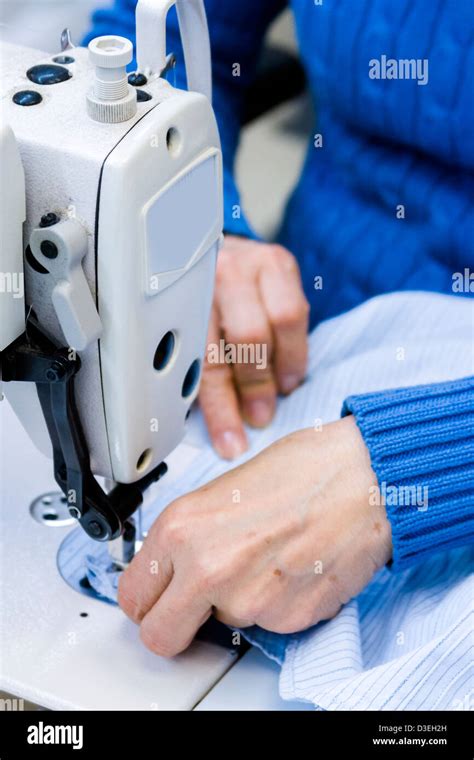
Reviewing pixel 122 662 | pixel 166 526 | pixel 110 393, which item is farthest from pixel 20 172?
pixel 122 662

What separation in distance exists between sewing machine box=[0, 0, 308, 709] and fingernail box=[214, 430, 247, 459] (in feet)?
0.48

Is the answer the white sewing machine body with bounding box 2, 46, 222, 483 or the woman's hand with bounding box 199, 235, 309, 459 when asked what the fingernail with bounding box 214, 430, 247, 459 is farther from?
the white sewing machine body with bounding box 2, 46, 222, 483

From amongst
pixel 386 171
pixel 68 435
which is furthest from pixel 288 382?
pixel 68 435

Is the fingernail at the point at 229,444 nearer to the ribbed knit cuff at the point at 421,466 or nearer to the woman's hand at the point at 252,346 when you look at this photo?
the woman's hand at the point at 252,346

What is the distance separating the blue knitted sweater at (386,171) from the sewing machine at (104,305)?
17cm

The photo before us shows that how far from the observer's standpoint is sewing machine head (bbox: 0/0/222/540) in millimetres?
718

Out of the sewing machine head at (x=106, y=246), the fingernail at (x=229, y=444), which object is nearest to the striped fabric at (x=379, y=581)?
the fingernail at (x=229, y=444)

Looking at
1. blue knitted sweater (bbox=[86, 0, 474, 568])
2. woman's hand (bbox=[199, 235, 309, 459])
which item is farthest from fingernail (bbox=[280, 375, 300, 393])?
blue knitted sweater (bbox=[86, 0, 474, 568])

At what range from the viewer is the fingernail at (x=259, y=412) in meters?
1.11

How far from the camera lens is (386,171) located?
1.22 m

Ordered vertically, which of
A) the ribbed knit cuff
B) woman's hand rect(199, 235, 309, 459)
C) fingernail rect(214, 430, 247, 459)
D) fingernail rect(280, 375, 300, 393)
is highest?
the ribbed knit cuff

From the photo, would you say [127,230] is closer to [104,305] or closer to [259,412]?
[104,305]
